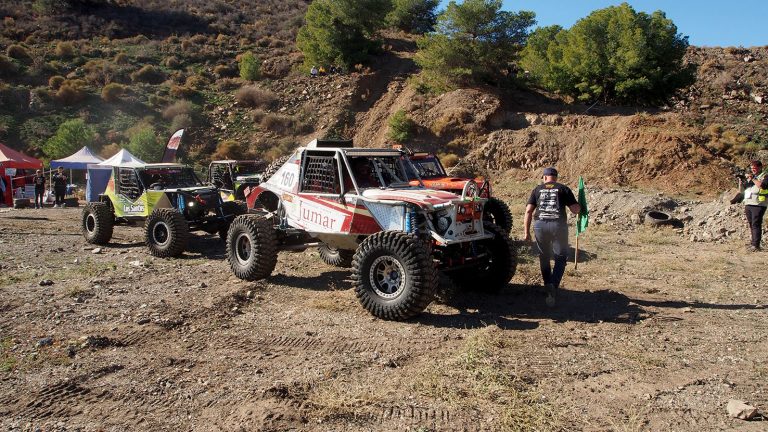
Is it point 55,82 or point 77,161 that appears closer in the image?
point 77,161

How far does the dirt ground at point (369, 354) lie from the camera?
170 inches

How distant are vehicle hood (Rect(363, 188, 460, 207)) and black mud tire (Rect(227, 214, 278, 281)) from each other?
180cm

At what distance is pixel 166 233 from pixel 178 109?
94.4 ft

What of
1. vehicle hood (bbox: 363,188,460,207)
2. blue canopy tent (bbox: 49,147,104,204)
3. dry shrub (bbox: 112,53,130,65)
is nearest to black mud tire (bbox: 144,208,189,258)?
vehicle hood (bbox: 363,188,460,207)

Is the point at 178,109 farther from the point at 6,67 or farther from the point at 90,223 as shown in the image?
the point at 90,223

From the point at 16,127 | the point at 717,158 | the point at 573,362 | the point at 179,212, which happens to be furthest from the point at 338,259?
the point at 16,127

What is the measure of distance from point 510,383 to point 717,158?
20571 millimetres

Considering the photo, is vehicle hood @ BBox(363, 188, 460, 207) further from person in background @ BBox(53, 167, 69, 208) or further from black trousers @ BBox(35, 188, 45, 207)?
black trousers @ BBox(35, 188, 45, 207)

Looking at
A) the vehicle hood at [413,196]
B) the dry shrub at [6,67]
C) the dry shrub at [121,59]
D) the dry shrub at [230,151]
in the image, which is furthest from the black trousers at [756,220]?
the dry shrub at [6,67]

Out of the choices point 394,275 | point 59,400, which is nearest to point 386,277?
→ point 394,275

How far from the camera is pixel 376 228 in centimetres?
748

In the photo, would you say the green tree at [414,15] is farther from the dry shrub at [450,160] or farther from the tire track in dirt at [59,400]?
the tire track in dirt at [59,400]

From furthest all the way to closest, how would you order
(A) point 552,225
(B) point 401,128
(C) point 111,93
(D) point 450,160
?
(C) point 111,93 → (B) point 401,128 → (D) point 450,160 → (A) point 552,225

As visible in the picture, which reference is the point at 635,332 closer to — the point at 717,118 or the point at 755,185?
the point at 755,185
